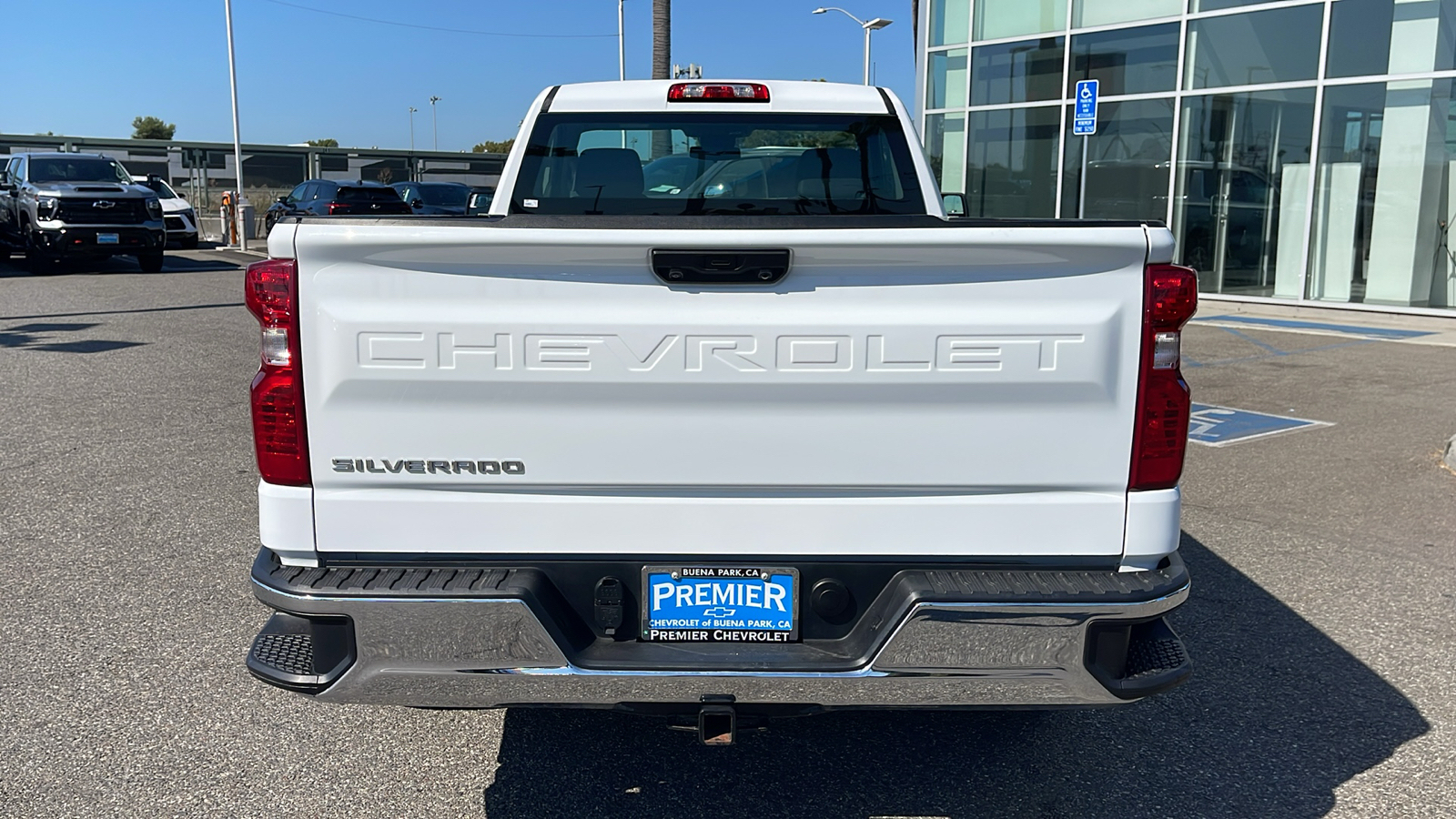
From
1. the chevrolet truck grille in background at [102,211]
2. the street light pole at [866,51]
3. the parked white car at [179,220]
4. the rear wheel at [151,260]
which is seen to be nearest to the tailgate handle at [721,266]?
the chevrolet truck grille in background at [102,211]

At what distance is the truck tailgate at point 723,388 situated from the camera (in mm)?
2600

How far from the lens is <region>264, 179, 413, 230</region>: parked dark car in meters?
21.3

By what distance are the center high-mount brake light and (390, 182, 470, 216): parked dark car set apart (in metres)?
18.3

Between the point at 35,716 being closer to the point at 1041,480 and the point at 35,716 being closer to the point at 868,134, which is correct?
the point at 1041,480

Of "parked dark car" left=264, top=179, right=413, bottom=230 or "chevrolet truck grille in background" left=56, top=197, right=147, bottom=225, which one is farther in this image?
"parked dark car" left=264, top=179, right=413, bottom=230

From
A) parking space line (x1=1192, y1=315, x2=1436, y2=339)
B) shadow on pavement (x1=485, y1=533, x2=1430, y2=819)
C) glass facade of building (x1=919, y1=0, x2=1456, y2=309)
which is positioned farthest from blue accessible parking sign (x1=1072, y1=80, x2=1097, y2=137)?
shadow on pavement (x1=485, y1=533, x2=1430, y2=819)

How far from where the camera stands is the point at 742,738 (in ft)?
11.9

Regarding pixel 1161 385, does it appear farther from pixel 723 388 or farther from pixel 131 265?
pixel 131 265

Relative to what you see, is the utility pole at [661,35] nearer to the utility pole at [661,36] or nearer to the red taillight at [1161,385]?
the utility pole at [661,36]

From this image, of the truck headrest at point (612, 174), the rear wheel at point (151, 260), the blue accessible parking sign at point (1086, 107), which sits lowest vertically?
the rear wheel at point (151, 260)

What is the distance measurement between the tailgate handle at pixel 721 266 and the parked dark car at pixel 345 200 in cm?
1915

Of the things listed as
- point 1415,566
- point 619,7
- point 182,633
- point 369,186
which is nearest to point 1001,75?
point 369,186

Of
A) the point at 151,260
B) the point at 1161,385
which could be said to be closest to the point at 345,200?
the point at 151,260

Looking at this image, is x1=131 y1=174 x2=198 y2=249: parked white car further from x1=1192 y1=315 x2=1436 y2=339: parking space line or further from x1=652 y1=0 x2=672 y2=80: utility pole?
x1=1192 y1=315 x2=1436 y2=339: parking space line
